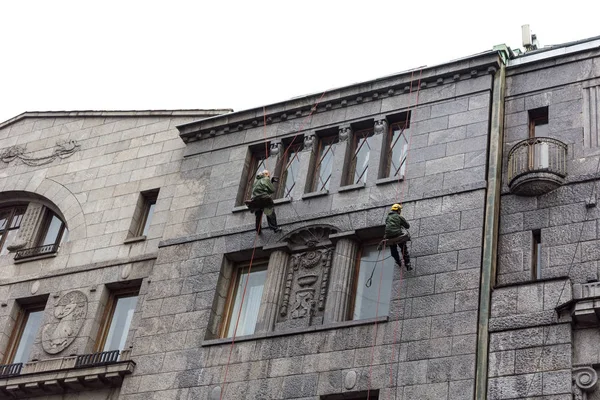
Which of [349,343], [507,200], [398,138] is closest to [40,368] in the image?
[349,343]

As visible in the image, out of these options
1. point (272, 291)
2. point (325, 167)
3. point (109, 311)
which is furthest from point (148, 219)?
point (272, 291)

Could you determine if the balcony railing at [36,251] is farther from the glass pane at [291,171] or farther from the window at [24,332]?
the glass pane at [291,171]

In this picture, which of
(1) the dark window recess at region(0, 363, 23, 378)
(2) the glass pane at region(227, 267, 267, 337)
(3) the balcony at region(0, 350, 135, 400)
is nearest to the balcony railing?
(1) the dark window recess at region(0, 363, 23, 378)

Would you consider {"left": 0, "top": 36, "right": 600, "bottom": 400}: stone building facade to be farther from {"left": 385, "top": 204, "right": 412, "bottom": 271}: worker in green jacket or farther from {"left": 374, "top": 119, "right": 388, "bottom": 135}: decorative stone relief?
{"left": 385, "top": 204, "right": 412, "bottom": 271}: worker in green jacket

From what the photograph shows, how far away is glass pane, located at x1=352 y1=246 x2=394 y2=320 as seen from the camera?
84.5 ft

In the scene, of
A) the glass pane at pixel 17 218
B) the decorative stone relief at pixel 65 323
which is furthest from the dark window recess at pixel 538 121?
the glass pane at pixel 17 218

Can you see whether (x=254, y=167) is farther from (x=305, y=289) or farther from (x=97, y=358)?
(x=97, y=358)

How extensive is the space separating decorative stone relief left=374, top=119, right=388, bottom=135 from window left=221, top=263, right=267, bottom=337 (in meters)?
4.89

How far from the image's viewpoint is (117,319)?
30219 mm

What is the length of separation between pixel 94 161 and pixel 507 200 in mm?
14704

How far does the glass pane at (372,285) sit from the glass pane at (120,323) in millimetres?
7298

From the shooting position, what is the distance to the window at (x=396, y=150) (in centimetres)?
2816

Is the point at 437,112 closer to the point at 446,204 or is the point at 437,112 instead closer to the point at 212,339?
the point at 446,204

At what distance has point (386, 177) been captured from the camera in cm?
2808
